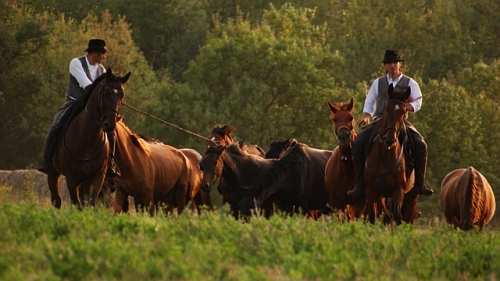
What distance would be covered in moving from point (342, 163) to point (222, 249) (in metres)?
7.39

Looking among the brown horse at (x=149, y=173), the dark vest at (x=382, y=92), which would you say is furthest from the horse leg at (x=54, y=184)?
the dark vest at (x=382, y=92)

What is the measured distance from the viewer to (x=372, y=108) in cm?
1981

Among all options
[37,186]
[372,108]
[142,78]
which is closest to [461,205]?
[372,108]

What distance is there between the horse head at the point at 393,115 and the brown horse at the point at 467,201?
8.72 ft

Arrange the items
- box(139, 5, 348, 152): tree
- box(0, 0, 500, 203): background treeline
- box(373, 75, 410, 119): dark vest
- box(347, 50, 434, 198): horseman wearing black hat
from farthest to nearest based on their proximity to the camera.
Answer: box(0, 0, 500, 203): background treeline, box(139, 5, 348, 152): tree, box(373, 75, 410, 119): dark vest, box(347, 50, 434, 198): horseman wearing black hat

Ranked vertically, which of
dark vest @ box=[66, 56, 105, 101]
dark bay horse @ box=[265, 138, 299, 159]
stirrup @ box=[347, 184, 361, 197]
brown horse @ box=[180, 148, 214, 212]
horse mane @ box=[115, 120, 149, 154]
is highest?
dark vest @ box=[66, 56, 105, 101]

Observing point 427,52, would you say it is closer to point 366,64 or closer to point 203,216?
point 366,64

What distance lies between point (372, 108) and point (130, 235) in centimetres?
741

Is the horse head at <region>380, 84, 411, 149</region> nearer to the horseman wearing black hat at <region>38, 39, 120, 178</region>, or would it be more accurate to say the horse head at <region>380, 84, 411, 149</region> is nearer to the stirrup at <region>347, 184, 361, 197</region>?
the stirrup at <region>347, 184, 361, 197</region>

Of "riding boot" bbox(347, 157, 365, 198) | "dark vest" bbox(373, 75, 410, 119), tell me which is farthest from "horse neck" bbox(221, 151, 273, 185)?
"riding boot" bbox(347, 157, 365, 198)

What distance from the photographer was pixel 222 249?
42.5 feet

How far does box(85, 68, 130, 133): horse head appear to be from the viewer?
17.1 meters

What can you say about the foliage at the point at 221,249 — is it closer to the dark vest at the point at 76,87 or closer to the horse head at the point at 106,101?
the horse head at the point at 106,101

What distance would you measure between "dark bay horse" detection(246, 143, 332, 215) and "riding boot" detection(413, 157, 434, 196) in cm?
286
